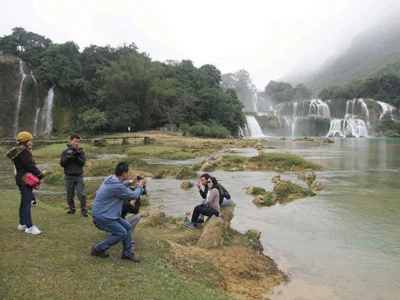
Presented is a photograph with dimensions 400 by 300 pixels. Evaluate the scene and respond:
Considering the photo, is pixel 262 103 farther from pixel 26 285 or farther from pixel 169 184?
pixel 26 285

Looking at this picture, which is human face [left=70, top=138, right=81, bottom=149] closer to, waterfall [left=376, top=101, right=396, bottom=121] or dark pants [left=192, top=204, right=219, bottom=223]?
dark pants [left=192, top=204, right=219, bottom=223]

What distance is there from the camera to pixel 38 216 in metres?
8.48

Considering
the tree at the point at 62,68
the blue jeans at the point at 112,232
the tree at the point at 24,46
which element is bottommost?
the blue jeans at the point at 112,232

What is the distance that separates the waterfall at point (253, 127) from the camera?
82.7 metres

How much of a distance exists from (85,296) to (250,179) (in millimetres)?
15567

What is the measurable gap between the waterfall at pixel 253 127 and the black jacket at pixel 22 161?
76.6 metres

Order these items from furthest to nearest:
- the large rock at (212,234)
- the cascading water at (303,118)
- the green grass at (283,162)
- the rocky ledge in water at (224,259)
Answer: the cascading water at (303,118) → the green grass at (283,162) → the large rock at (212,234) → the rocky ledge in water at (224,259)

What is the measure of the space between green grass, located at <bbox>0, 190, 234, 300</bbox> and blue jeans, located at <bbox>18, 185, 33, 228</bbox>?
26 centimetres

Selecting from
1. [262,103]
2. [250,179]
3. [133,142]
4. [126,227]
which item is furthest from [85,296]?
[262,103]

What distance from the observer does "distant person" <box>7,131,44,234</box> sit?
664cm

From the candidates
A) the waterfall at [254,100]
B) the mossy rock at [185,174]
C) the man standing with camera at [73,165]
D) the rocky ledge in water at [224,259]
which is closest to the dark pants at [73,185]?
the man standing with camera at [73,165]

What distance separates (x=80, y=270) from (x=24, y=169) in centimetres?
252

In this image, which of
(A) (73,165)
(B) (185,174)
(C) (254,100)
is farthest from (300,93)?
(A) (73,165)

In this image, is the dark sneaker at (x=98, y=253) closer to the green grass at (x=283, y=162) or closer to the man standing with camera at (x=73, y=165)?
the man standing with camera at (x=73, y=165)
